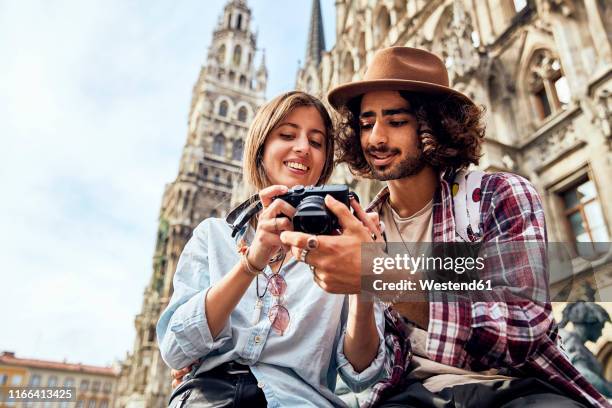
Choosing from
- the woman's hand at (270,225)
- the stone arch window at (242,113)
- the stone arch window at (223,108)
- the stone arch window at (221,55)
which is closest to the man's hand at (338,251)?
the woman's hand at (270,225)

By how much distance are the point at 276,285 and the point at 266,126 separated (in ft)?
2.76

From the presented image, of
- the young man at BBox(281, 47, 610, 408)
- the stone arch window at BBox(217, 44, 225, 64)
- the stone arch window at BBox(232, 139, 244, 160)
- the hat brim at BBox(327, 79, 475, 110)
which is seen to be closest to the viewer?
the young man at BBox(281, 47, 610, 408)

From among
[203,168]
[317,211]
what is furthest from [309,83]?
[317,211]

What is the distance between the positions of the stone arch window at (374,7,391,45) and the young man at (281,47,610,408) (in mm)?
15581

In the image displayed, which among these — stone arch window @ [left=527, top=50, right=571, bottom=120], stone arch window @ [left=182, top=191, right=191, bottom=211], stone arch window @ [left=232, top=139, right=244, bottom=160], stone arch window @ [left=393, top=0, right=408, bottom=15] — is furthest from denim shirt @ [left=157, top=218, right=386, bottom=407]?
stone arch window @ [left=232, top=139, right=244, bottom=160]

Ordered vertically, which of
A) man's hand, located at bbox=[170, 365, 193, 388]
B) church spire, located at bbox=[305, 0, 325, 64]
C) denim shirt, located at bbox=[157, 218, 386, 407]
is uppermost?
church spire, located at bbox=[305, 0, 325, 64]

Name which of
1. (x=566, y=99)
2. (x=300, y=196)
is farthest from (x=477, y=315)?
(x=566, y=99)

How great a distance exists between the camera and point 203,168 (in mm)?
39875

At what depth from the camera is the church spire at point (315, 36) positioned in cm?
4159

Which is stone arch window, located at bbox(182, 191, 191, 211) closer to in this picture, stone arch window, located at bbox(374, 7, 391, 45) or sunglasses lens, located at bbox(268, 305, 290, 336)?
stone arch window, located at bbox(374, 7, 391, 45)

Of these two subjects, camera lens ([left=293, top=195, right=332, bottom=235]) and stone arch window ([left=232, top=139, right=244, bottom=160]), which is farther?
stone arch window ([left=232, top=139, right=244, bottom=160])

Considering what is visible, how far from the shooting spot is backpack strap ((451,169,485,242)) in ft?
6.84

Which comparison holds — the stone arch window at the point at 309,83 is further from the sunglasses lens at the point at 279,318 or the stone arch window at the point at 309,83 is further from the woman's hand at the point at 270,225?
the woman's hand at the point at 270,225

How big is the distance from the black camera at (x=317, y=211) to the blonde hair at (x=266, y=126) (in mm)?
846
